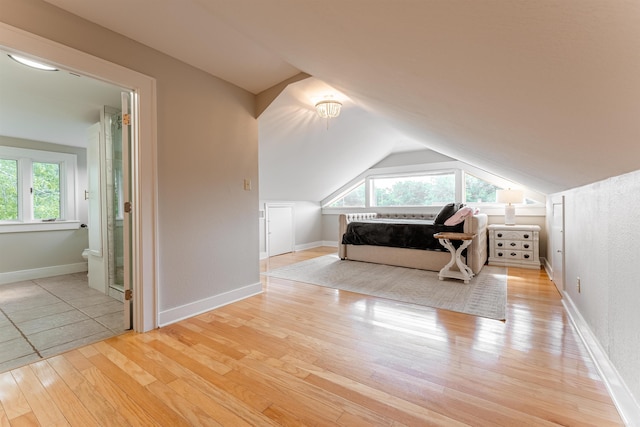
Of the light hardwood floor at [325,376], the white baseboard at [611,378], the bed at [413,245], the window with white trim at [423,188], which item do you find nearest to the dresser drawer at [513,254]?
the bed at [413,245]

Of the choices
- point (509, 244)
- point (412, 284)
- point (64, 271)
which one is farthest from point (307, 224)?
point (64, 271)

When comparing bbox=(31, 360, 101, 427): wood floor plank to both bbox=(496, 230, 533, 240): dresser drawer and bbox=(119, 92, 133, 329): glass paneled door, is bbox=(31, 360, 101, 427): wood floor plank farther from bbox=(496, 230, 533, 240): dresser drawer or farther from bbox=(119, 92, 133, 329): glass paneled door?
bbox=(496, 230, 533, 240): dresser drawer

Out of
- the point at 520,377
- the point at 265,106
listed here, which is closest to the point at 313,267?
the point at 265,106

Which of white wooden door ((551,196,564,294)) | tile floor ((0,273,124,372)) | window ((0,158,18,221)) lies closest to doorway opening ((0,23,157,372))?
tile floor ((0,273,124,372))

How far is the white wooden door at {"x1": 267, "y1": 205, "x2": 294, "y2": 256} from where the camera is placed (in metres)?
4.92

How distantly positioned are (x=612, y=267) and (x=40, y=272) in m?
5.60

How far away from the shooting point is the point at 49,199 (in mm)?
3859

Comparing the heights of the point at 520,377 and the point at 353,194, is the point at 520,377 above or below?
below

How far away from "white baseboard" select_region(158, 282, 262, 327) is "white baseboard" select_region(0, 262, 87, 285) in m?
2.90

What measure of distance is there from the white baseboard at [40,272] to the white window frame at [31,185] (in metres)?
0.53

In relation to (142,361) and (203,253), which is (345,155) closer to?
(203,253)

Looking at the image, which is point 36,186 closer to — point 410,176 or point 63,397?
point 63,397

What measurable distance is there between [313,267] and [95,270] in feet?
8.53

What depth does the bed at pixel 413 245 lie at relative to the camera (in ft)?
11.0
